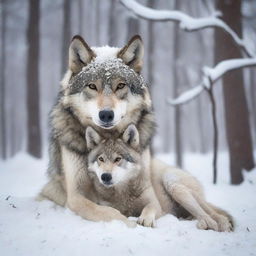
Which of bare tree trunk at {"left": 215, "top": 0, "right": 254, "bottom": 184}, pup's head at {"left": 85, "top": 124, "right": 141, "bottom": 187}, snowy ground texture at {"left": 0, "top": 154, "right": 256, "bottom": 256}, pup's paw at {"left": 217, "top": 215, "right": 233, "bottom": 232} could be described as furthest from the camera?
bare tree trunk at {"left": 215, "top": 0, "right": 254, "bottom": 184}

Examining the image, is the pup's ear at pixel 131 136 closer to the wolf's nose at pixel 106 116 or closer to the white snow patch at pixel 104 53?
the wolf's nose at pixel 106 116

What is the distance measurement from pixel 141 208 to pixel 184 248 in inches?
54.8

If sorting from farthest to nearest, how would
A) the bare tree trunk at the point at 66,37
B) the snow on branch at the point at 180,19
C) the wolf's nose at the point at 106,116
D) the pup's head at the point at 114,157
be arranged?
the bare tree trunk at the point at 66,37 < the snow on branch at the point at 180,19 < the pup's head at the point at 114,157 < the wolf's nose at the point at 106,116

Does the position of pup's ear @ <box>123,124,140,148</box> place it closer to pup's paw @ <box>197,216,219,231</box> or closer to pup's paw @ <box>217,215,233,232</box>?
pup's paw @ <box>197,216,219,231</box>

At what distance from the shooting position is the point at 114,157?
4969mm

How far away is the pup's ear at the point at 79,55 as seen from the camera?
478 centimetres

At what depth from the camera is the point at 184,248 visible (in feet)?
12.1

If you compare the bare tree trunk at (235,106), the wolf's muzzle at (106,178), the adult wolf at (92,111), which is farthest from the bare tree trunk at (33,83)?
the wolf's muzzle at (106,178)

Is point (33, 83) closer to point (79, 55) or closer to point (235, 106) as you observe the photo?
point (235, 106)

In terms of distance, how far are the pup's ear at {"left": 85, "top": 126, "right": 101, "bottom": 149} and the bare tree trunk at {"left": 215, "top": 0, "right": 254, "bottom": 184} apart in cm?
538

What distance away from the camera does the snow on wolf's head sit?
4422 millimetres

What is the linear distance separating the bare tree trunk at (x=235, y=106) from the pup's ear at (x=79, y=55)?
5521 mm

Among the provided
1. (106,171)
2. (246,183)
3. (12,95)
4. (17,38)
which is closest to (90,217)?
(106,171)

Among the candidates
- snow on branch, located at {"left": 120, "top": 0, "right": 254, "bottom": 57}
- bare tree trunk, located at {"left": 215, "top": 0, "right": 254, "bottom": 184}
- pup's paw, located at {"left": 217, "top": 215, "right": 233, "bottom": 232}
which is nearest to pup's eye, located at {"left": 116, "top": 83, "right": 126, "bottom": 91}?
pup's paw, located at {"left": 217, "top": 215, "right": 233, "bottom": 232}
